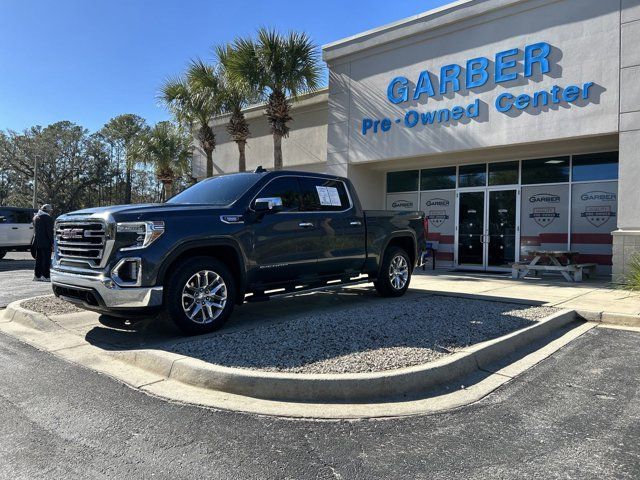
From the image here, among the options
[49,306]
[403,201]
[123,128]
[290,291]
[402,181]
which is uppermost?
[123,128]

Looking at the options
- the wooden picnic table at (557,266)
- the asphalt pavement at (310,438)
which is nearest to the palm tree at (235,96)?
the wooden picnic table at (557,266)

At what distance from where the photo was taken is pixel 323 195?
7.46 meters

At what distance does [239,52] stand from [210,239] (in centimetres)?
1099

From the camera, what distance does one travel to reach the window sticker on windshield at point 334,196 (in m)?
7.58

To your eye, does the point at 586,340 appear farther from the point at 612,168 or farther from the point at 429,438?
the point at 612,168

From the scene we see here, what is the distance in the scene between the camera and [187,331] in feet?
18.6

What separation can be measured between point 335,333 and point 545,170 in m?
10.5

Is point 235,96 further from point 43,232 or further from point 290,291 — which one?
point 290,291

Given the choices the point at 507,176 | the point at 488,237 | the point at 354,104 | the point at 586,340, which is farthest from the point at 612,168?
the point at 586,340

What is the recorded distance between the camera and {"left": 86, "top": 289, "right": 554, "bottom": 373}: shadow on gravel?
4.87 metres

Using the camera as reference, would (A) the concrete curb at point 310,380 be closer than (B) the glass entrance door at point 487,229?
Yes

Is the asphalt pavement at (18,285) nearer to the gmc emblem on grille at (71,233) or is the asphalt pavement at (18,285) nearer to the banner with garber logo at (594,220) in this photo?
the gmc emblem on grille at (71,233)

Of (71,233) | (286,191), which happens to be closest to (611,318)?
(286,191)

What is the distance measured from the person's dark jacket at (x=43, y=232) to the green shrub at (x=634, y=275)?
12.3 metres
